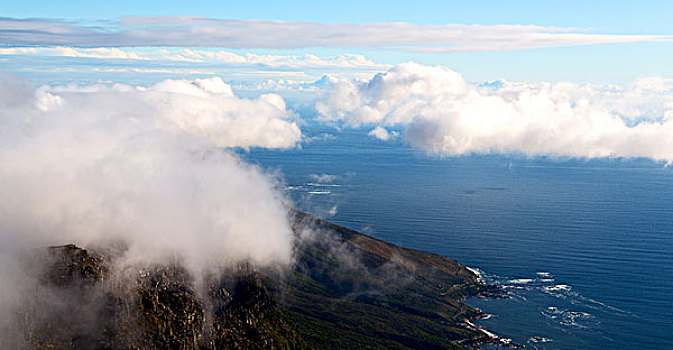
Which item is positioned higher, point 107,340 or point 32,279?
point 32,279

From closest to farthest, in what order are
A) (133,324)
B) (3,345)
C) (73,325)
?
(3,345)
(73,325)
(133,324)

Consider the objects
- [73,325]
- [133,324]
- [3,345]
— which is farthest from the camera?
[133,324]

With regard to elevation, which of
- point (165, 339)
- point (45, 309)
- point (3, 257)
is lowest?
point (165, 339)

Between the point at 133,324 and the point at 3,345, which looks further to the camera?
the point at 133,324

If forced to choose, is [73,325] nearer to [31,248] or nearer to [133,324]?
[133,324]

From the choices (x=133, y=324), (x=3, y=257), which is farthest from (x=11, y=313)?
(x=133, y=324)

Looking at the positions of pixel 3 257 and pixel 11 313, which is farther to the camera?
pixel 3 257

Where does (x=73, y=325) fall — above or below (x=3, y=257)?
below

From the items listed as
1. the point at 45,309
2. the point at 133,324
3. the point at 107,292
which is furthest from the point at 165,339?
the point at 45,309

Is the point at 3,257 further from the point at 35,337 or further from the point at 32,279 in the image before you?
the point at 35,337
